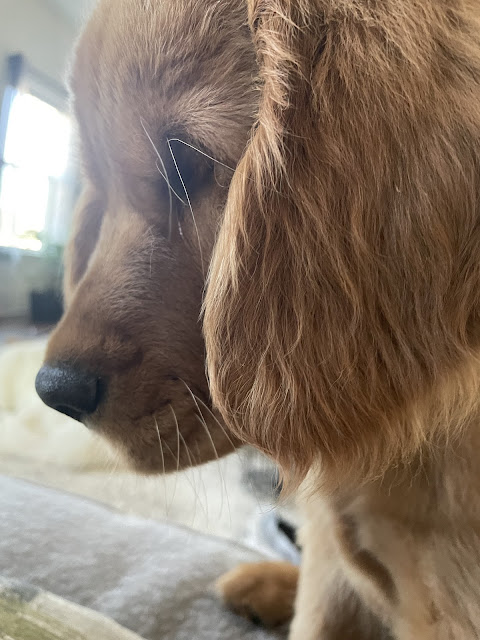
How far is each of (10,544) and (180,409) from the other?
368 mm

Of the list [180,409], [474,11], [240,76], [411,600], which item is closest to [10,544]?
[180,409]

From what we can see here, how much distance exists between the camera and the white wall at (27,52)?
1.48 meters

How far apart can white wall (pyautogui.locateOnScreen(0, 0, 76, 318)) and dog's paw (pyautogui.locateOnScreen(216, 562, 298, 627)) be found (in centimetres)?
117

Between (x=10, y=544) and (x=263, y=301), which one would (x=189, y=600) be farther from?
(x=263, y=301)

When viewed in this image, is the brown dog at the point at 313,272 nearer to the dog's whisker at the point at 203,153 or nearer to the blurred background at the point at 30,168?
the dog's whisker at the point at 203,153

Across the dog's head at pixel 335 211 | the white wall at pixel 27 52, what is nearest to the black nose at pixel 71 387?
the dog's head at pixel 335 211

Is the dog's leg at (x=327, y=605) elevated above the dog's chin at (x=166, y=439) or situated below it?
below

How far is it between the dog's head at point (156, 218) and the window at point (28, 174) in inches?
31.9

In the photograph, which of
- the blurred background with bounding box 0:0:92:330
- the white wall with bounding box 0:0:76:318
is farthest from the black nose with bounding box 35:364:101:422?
the white wall with bounding box 0:0:76:318

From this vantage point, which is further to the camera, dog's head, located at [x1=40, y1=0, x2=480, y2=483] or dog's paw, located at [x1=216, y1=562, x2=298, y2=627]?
dog's paw, located at [x1=216, y1=562, x2=298, y2=627]

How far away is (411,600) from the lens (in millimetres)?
470

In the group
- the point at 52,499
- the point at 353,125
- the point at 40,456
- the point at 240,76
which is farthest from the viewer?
the point at 40,456

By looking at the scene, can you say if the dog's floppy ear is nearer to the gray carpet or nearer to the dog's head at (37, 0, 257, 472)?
the dog's head at (37, 0, 257, 472)

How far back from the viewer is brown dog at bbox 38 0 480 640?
353 mm
